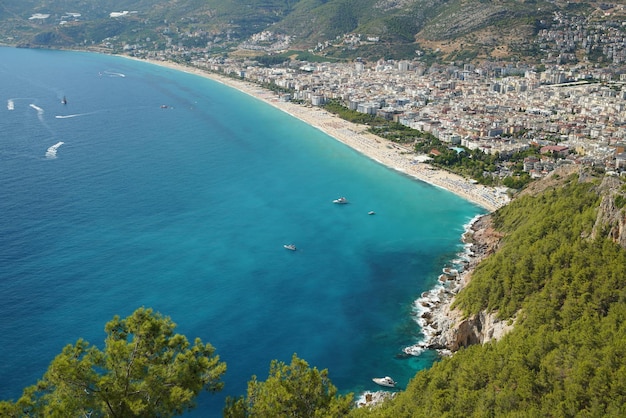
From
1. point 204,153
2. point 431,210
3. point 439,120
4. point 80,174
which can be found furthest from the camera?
point 439,120

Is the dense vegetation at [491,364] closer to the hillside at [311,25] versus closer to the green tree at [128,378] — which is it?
the green tree at [128,378]

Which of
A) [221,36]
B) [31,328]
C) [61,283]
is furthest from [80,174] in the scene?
[221,36]

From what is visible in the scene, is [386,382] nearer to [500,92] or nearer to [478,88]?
[500,92]

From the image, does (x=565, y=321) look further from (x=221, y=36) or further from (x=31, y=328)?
(x=221, y=36)

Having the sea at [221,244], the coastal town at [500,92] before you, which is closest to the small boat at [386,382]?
the sea at [221,244]

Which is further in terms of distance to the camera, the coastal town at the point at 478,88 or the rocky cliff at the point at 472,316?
the coastal town at the point at 478,88

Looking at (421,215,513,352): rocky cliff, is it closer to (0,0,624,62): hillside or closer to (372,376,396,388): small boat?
(372,376,396,388): small boat

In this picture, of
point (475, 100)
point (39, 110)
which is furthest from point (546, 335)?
point (39, 110)
